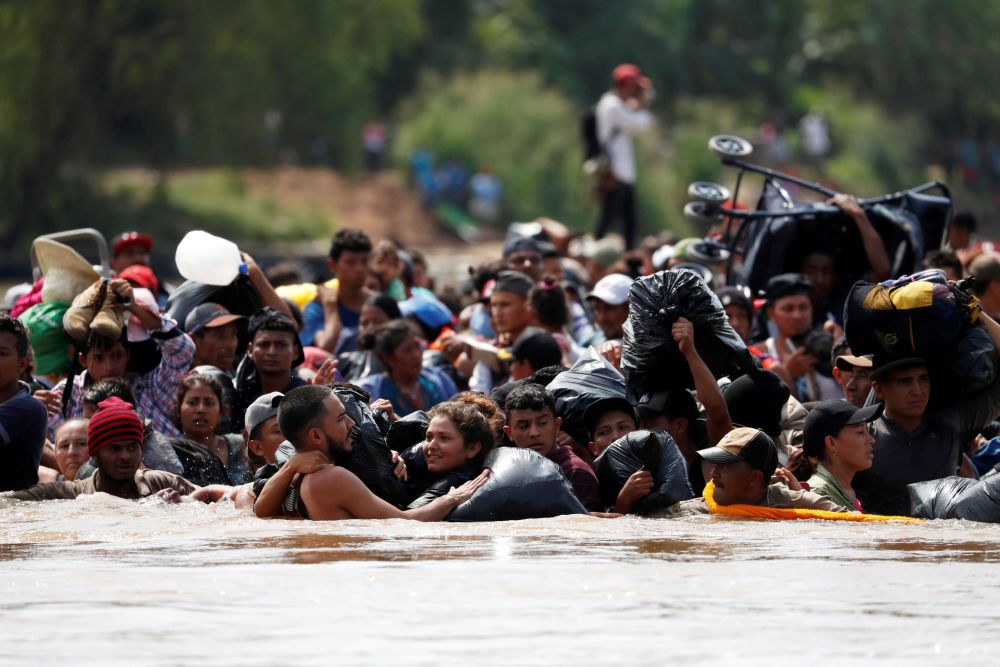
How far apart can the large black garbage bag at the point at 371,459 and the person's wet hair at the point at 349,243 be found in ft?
10.7

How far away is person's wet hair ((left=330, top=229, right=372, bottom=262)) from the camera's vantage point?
11453mm

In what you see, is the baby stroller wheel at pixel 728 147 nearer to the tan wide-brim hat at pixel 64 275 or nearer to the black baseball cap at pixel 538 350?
the black baseball cap at pixel 538 350

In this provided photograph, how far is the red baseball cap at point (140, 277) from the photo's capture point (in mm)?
10750

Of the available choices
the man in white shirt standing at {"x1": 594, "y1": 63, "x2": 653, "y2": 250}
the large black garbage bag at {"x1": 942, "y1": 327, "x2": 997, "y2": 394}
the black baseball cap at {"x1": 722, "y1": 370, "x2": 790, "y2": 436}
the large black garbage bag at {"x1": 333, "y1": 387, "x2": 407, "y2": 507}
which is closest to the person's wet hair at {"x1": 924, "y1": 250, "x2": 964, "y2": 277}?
the large black garbage bag at {"x1": 942, "y1": 327, "x2": 997, "y2": 394}

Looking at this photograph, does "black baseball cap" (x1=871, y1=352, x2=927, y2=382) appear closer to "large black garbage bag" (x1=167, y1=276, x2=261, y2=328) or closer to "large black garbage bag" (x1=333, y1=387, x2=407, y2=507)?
"large black garbage bag" (x1=333, y1=387, x2=407, y2=507)

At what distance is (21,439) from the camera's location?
8.61 metres

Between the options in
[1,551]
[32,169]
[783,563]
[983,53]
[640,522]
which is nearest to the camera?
[783,563]

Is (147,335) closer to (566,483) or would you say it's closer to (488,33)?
(566,483)

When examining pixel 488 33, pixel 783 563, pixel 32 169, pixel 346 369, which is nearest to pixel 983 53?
pixel 488 33

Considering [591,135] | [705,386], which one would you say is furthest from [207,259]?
[591,135]

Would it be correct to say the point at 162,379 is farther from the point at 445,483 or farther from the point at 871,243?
the point at 871,243

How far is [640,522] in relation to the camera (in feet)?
26.4

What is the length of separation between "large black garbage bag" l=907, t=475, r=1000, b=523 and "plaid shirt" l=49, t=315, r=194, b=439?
3.57 m

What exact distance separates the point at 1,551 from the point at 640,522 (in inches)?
96.9
